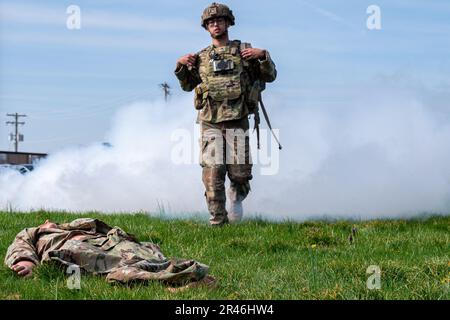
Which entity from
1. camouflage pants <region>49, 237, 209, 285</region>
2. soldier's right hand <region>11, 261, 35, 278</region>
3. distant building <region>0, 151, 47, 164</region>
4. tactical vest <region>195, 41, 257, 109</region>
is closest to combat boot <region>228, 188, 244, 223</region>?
tactical vest <region>195, 41, 257, 109</region>

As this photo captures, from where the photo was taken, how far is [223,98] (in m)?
10.6

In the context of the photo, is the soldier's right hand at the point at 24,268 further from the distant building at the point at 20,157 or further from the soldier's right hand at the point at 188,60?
the distant building at the point at 20,157

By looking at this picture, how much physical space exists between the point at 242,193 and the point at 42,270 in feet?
16.8

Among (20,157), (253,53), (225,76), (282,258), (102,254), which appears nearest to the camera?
(102,254)

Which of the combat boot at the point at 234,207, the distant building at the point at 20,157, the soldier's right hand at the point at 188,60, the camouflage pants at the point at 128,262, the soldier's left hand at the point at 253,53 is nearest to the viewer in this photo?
the camouflage pants at the point at 128,262

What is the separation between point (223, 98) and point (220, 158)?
854 mm

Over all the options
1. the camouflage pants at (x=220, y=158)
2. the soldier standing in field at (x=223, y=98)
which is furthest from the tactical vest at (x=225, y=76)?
the camouflage pants at (x=220, y=158)

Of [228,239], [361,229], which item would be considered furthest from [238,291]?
[361,229]

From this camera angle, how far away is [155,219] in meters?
11.6

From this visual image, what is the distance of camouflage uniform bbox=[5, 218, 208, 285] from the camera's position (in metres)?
5.88

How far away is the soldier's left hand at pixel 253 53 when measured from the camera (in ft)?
34.3

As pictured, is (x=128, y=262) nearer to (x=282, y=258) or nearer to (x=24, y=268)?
(x=24, y=268)

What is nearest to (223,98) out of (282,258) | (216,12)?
(216,12)
